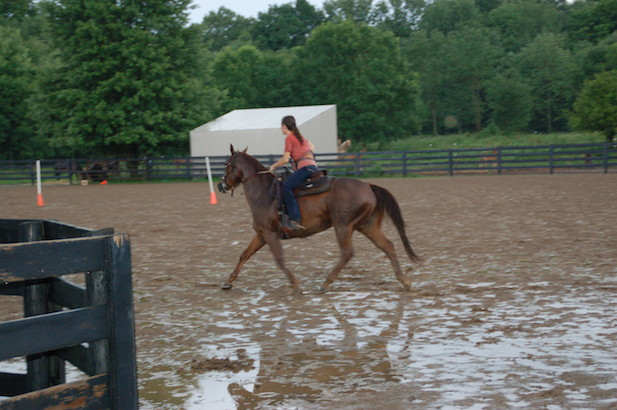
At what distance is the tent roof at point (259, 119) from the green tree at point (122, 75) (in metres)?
1.25

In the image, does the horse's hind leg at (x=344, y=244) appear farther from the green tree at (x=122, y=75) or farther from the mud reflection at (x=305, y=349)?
the green tree at (x=122, y=75)

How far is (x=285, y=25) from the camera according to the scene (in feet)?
285

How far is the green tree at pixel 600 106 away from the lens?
117 ft

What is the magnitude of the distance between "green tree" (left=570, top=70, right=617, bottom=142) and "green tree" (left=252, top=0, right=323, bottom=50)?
2110 inches

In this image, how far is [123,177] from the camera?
117 feet

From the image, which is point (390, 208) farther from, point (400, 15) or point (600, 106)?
point (400, 15)

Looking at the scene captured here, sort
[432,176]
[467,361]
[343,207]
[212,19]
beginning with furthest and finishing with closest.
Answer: [212,19], [432,176], [343,207], [467,361]

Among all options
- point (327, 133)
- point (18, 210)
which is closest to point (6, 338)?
point (18, 210)

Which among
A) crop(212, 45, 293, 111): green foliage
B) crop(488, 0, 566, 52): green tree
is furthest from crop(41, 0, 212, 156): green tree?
crop(488, 0, 566, 52): green tree

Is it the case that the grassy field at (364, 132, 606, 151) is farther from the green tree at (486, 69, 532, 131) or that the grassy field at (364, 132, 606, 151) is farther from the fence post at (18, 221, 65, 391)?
the fence post at (18, 221, 65, 391)

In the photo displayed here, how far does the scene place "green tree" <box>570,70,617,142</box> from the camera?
35750 millimetres

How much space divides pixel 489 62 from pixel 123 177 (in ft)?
153

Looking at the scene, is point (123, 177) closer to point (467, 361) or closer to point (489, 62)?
point (467, 361)

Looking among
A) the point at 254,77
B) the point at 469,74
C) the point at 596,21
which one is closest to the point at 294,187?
the point at 254,77
